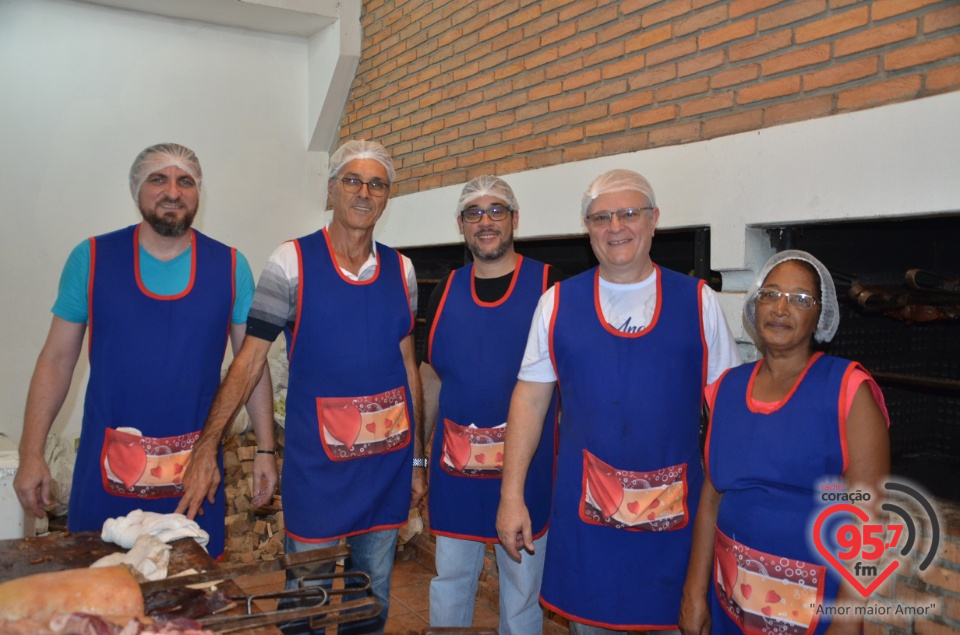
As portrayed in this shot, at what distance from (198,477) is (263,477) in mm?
429

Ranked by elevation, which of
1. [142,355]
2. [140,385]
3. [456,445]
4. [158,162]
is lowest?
[456,445]

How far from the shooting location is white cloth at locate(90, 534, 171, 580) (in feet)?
6.22

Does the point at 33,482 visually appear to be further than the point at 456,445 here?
No

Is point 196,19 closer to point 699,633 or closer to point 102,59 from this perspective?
point 102,59

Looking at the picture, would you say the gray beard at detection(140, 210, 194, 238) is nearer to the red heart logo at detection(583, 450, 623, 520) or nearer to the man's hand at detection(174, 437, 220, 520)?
the man's hand at detection(174, 437, 220, 520)

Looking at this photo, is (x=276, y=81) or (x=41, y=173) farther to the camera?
(x=276, y=81)

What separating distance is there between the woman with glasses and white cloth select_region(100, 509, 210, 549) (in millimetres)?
1493

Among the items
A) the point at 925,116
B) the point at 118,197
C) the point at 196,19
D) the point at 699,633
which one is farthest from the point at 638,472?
the point at 196,19

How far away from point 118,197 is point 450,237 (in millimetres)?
3006

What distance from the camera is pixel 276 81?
22.2 ft

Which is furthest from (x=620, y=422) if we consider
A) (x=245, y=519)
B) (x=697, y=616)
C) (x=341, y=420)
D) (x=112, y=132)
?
(x=112, y=132)

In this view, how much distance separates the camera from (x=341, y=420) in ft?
8.94

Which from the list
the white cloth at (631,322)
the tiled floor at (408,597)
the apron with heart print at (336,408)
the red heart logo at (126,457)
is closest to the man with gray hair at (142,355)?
the red heart logo at (126,457)

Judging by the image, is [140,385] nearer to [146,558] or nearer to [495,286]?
[146,558]
